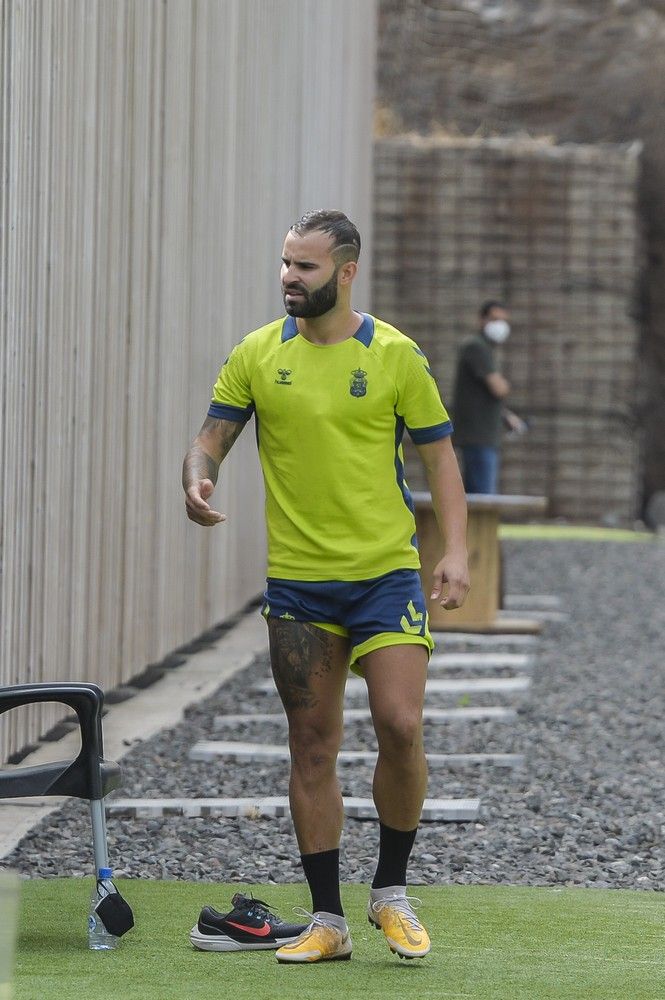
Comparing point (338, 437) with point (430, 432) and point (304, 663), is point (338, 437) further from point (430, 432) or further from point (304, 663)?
point (304, 663)

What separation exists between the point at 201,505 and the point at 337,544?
35 centimetres

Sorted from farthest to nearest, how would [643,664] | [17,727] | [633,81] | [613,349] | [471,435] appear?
[633,81] < [613,349] < [471,435] < [643,664] < [17,727]

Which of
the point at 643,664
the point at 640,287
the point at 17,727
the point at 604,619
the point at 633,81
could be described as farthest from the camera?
the point at 633,81

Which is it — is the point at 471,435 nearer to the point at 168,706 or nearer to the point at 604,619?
the point at 604,619

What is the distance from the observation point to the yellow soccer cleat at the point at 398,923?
402 centimetres

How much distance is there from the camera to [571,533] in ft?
63.5

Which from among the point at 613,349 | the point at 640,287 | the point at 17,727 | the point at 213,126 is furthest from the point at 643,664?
the point at 640,287

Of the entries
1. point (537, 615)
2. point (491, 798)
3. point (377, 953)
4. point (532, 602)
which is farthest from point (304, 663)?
point (532, 602)

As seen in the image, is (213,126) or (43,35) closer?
(43,35)

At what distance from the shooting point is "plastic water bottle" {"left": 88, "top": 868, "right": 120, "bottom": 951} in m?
4.09

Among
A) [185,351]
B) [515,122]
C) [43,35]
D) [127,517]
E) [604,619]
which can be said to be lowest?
[604,619]

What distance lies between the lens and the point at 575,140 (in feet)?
91.3

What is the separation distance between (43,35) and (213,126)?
351 centimetres

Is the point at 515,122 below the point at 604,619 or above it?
above
